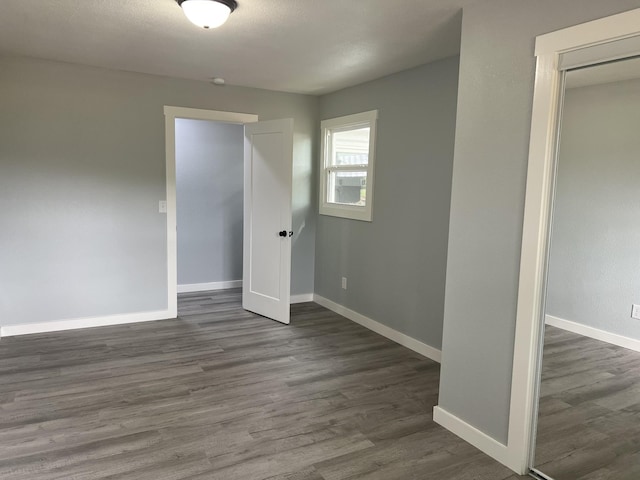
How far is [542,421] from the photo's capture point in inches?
90.0

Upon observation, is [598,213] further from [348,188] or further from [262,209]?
[262,209]

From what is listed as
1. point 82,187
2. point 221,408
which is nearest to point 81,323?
point 82,187

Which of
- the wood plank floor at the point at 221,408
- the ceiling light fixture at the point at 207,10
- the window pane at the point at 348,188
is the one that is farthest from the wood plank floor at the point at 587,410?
the window pane at the point at 348,188

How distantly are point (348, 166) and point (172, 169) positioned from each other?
178cm

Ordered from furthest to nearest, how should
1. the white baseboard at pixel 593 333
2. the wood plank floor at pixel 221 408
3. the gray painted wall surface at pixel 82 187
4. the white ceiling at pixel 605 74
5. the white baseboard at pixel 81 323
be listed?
1. the white baseboard at pixel 81 323
2. the gray painted wall surface at pixel 82 187
3. the wood plank floor at pixel 221 408
4. the white baseboard at pixel 593 333
5. the white ceiling at pixel 605 74

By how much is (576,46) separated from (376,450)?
7.19 ft

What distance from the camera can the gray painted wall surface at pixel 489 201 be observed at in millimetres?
2193

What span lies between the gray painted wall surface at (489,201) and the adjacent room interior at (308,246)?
0.5 inches

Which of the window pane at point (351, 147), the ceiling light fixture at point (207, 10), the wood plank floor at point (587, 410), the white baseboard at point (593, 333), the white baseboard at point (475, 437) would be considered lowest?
the white baseboard at point (475, 437)

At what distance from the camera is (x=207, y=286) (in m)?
5.99

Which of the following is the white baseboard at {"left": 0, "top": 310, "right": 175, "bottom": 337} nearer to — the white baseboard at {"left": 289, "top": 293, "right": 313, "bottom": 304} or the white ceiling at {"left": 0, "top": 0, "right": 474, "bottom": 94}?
the white baseboard at {"left": 289, "top": 293, "right": 313, "bottom": 304}

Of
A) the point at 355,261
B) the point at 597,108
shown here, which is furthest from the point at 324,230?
the point at 597,108

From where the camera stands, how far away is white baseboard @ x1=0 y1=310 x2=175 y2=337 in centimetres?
406

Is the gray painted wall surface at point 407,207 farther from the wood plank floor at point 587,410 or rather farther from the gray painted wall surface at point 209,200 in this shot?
the gray painted wall surface at point 209,200
